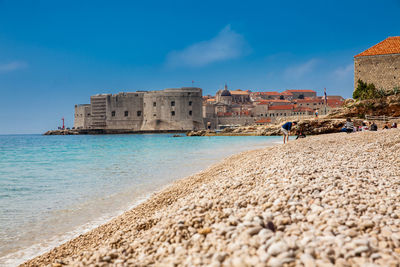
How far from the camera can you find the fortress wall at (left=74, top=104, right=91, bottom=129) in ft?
226

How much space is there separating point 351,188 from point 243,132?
1629 inches

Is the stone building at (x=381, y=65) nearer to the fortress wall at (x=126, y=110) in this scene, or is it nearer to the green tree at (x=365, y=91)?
the green tree at (x=365, y=91)

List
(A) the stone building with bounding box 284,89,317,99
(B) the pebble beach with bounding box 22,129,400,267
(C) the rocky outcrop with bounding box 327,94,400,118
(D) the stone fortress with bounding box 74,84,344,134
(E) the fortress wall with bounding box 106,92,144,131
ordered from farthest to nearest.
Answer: (A) the stone building with bounding box 284,89,317,99
(E) the fortress wall with bounding box 106,92,144,131
(D) the stone fortress with bounding box 74,84,344,134
(C) the rocky outcrop with bounding box 327,94,400,118
(B) the pebble beach with bounding box 22,129,400,267

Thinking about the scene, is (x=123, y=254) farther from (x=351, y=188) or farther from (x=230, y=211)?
(x=351, y=188)

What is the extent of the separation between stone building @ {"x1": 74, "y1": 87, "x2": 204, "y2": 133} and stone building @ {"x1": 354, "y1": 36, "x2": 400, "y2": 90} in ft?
105

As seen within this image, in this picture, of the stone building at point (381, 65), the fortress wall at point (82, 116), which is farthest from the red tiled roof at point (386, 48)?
the fortress wall at point (82, 116)

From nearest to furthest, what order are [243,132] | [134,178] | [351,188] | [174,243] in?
[174,243]
[351,188]
[134,178]
[243,132]

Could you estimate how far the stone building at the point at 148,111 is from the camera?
58.0 m

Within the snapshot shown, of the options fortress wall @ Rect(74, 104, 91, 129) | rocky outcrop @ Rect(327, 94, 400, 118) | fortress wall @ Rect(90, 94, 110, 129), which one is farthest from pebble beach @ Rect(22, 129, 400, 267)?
fortress wall @ Rect(74, 104, 91, 129)

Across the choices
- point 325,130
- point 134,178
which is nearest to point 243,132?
point 325,130

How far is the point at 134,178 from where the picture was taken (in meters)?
8.55

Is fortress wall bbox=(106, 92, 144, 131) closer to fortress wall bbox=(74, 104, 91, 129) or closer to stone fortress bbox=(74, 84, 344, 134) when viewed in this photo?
stone fortress bbox=(74, 84, 344, 134)

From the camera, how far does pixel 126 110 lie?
2434 inches

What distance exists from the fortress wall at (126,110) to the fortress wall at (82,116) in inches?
331
